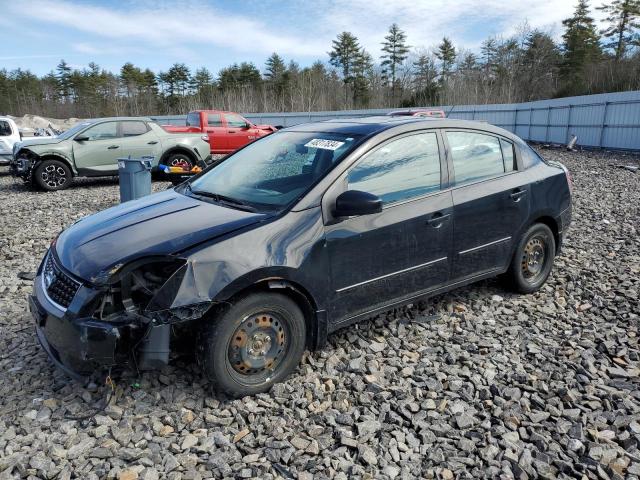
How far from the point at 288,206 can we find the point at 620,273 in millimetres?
4030

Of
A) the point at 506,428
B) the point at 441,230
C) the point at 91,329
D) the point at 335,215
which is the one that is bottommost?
the point at 506,428

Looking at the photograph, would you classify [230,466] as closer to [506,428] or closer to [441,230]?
[506,428]

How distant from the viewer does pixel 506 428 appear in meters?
2.85

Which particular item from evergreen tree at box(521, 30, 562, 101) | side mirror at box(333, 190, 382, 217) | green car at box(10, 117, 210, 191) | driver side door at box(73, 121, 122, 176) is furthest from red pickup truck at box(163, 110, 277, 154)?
evergreen tree at box(521, 30, 562, 101)

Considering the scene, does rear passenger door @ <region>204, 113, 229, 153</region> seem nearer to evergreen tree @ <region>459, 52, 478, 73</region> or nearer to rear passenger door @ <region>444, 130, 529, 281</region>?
rear passenger door @ <region>444, 130, 529, 281</region>

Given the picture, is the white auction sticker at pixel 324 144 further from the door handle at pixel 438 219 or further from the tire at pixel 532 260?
the tire at pixel 532 260

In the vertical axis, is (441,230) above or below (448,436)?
above

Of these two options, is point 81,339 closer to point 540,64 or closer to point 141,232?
point 141,232

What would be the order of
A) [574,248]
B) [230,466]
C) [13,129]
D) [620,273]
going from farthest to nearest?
[13,129], [574,248], [620,273], [230,466]

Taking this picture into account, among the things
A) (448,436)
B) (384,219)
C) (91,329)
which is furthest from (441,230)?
(91,329)

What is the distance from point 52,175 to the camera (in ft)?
38.0

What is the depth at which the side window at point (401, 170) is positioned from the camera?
11.5ft

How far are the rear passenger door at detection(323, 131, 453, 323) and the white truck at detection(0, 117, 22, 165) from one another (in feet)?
47.0

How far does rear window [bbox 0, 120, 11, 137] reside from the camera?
47.8ft
